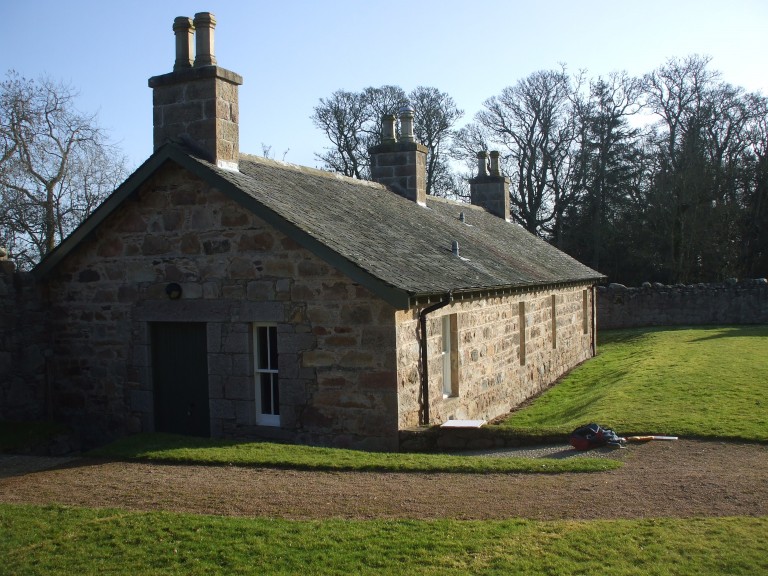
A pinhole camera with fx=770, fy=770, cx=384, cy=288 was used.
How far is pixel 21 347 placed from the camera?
12438 mm

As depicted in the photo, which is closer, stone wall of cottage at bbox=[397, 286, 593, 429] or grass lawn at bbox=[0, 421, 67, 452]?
stone wall of cottage at bbox=[397, 286, 593, 429]

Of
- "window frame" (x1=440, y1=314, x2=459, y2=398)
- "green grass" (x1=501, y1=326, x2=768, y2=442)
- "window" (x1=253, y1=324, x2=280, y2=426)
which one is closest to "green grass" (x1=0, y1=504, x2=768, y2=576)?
"green grass" (x1=501, y1=326, x2=768, y2=442)

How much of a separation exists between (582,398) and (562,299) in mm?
5032

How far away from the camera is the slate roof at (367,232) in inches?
419

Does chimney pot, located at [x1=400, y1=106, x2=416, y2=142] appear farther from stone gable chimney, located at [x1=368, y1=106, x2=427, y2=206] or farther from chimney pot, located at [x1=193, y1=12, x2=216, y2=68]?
chimney pot, located at [x1=193, y1=12, x2=216, y2=68]

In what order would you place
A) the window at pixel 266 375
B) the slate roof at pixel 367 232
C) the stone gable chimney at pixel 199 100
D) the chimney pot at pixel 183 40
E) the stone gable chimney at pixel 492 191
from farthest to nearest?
the stone gable chimney at pixel 492 191, the chimney pot at pixel 183 40, the stone gable chimney at pixel 199 100, the window at pixel 266 375, the slate roof at pixel 367 232

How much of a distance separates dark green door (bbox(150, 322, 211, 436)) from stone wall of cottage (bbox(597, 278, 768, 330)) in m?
22.1

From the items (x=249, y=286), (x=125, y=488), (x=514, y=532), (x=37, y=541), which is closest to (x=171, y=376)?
(x=249, y=286)

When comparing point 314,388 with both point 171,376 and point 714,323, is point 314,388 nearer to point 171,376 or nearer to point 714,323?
point 171,376

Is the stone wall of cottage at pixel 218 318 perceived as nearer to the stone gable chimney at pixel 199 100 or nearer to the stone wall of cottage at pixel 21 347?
the stone wall of cottage at pixel 21 347

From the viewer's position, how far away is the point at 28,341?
495 inches

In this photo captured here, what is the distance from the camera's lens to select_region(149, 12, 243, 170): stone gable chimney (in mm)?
11898

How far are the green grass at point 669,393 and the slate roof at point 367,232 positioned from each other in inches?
97.6

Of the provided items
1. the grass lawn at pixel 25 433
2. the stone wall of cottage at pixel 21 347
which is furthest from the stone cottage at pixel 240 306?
the grass lawn at pixel 25 433
